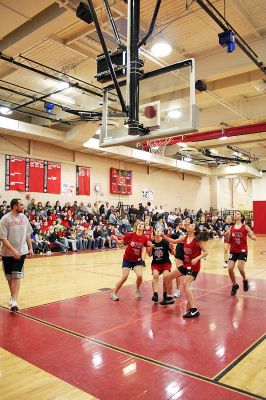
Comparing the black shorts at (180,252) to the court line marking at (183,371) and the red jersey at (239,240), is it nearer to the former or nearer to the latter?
the red jersey at (239,240)

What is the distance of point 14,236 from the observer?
5.87 m

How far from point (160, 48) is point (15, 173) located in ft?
34.6

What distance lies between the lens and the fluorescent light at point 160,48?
834 cm

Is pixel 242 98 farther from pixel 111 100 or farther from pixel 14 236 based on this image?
pixel 14 236

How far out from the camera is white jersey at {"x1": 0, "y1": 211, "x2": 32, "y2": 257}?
578 centimetres

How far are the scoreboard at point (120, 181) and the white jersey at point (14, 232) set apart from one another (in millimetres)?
15745

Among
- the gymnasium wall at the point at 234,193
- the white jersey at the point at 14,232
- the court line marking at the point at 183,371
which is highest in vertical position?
the gymnasium wall at the point at 234,193

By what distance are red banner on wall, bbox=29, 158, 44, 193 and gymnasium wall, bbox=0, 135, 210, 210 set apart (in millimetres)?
273

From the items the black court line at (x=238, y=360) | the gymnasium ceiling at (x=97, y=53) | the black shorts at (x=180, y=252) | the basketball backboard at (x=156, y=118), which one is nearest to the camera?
the black court line at (x=238, y=360)

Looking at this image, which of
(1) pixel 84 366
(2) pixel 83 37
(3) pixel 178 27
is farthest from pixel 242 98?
(1) pixel 84 366

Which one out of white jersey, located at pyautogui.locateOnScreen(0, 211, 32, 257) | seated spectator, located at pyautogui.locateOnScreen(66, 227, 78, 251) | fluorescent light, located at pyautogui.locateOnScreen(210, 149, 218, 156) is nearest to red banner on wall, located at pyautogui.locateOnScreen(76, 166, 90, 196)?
A: seated spectator, located at pyautogui.locateOnScreen(66, 227, 78, 251)

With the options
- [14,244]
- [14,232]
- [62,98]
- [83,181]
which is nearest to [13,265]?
[14,244]

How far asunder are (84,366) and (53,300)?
3.15m

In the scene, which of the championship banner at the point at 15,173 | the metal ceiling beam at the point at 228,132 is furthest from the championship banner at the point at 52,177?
the metal ceiling beam at the point at 228,132
